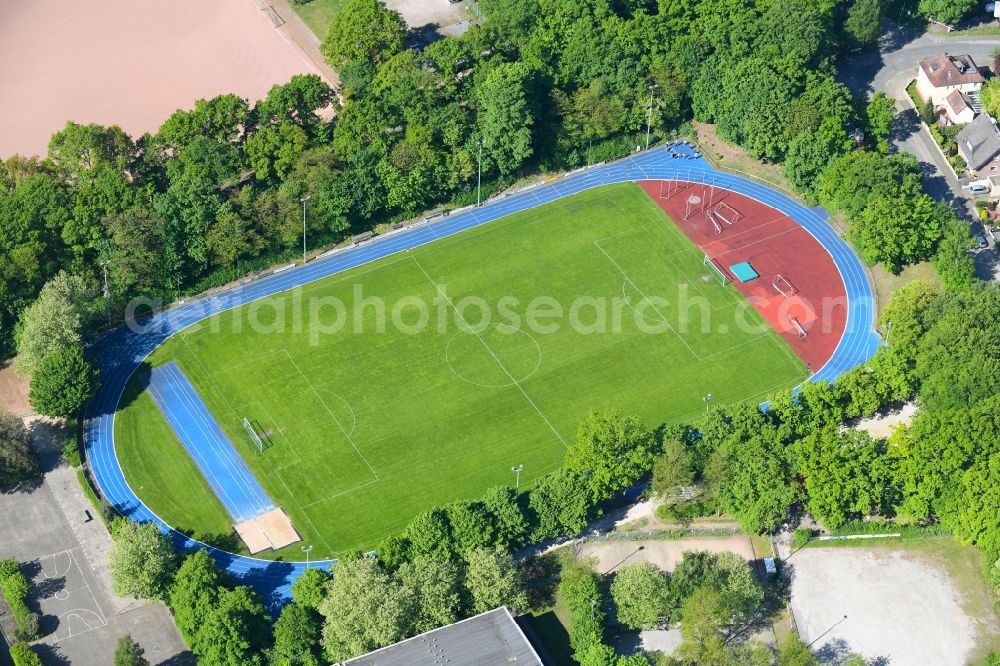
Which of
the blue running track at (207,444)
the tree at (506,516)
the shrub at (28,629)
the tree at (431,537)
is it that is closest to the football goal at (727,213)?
the tree at (506,516)

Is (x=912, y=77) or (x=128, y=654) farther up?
(x=912, y=77)

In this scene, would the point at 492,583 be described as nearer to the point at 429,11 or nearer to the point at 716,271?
the point at 716,271

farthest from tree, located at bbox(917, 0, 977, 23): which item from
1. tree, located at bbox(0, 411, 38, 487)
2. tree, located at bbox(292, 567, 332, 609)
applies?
tree, located at bbox(0, 411, 38, 487)

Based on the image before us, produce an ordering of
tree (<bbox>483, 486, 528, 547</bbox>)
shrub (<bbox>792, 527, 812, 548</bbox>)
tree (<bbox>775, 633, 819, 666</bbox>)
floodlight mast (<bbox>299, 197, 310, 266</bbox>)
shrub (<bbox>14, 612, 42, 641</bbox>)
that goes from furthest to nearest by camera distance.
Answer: floodlight mast (<bbox>299, 197, 310, 266</bbox>) → shrub (<bbox>792, 527, 812, 548</bbox>) → tree (<bbox>483, 486, 528, 547</bbox>) → shrub (<bbox>14, 612, 42, 641</bbox>) → tree (<bbox>775, 633, 819, 666</bbox>)

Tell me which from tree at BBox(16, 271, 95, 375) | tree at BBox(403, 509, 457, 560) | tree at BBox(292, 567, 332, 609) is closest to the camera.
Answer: tree at BBox(292, 567, 332, 609)

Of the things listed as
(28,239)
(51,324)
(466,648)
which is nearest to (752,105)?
(466,648)

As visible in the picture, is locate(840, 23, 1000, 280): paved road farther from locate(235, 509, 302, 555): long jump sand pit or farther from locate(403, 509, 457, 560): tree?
locate(235, 509, 302, 555): long jump sand pit
